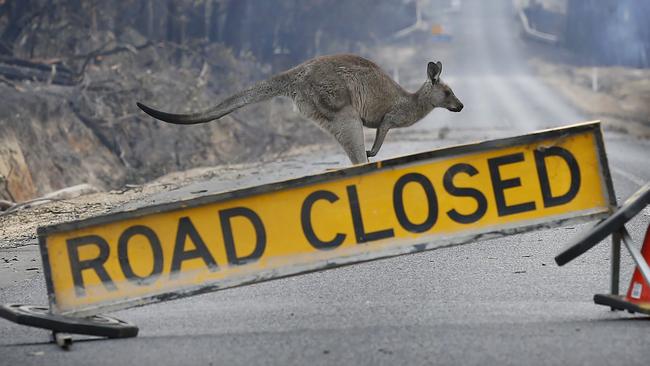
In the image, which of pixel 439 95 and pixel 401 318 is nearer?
pixel 401 318

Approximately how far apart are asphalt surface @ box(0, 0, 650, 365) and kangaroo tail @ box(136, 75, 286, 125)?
160 cm

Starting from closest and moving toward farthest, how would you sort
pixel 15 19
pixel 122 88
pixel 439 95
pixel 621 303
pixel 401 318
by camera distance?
pixel 621 303 → pixel 401 318 → pixel 439 95 → pixel 122 88 → pixel 15 19

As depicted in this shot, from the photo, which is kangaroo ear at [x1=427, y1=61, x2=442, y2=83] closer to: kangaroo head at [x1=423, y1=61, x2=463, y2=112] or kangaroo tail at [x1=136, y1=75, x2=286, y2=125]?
kangaroo head at [x1=423, y1=61, x2=463, y2=112]

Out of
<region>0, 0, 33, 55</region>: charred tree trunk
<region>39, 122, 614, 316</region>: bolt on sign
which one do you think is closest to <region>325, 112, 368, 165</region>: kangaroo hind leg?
<region>39, 122, 614, 316</region>: bolt on sign

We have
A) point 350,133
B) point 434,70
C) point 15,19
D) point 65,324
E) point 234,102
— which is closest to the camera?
point 65,324

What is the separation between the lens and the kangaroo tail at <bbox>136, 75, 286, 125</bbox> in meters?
8.85

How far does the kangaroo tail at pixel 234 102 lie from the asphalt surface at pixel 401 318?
1.60 metres

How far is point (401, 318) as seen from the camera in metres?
6.43

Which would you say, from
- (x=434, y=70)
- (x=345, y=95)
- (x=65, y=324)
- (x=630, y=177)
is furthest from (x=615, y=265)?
(x=630, y=177)

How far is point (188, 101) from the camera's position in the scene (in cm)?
2698

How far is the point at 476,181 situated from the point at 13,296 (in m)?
3.32

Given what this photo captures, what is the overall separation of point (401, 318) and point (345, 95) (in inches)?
163

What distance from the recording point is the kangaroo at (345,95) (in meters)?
10.2

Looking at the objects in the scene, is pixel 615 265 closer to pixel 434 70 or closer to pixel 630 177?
pixel 434 70
